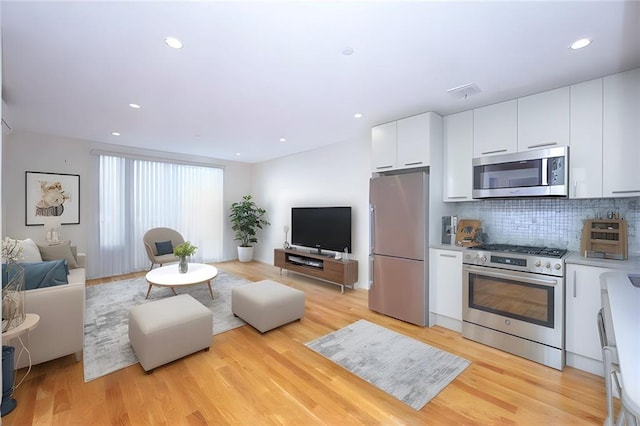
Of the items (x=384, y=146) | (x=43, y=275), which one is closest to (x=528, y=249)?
(x=384, y=146)

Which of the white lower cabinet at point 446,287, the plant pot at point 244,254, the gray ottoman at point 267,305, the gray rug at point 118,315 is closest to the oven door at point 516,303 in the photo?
the white lower cabinet at point 446,287

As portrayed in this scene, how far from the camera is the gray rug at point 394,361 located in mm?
2029

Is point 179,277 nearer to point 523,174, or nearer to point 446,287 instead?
point 446,287

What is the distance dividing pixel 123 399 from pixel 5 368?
2.45 ft

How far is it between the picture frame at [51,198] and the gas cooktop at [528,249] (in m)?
6.05

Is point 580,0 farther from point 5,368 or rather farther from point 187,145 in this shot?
point 187,145

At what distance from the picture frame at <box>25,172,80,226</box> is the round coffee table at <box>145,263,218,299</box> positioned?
7.12 feet

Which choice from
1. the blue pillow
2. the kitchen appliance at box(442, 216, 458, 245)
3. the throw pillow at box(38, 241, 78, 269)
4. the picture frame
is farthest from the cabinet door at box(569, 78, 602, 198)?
the picture frame

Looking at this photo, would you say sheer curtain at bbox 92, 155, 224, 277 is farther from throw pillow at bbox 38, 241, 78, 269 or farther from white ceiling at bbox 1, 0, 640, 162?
white ceiling at bbox 1, 0, 640, 162

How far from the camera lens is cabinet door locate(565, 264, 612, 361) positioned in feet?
7.14

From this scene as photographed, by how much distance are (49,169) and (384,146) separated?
528 centimetres

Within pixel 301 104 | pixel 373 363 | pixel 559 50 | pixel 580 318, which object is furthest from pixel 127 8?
pixel 580 318

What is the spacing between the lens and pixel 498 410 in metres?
1.82

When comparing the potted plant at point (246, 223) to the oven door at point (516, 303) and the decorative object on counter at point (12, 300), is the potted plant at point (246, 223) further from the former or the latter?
the oven door at point (516, 303)
